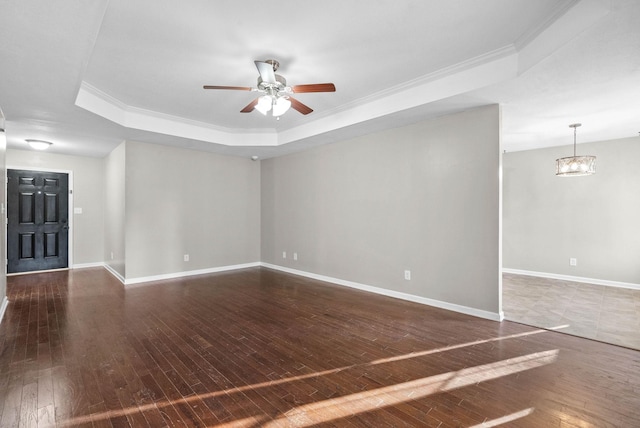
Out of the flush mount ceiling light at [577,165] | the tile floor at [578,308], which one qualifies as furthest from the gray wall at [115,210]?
the flush mount ceiling light at [577,165]

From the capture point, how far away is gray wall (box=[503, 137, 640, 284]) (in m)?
4.86

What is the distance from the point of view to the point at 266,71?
2.80 metres

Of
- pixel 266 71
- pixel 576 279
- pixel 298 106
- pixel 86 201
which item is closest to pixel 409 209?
pixel 298 106

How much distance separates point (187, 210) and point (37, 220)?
3.11 meters

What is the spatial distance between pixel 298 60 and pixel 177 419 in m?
3.12

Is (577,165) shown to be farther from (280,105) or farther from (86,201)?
(86,201)

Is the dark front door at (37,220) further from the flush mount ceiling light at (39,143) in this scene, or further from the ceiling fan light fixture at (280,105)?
the ceiling fan light fixture at (280,105)

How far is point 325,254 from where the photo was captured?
5.52 meters

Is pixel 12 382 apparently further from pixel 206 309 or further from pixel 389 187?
pixel 389 187

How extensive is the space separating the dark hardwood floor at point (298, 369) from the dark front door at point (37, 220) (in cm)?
274

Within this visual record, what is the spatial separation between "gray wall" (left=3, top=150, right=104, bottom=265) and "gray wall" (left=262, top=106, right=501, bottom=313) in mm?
4389

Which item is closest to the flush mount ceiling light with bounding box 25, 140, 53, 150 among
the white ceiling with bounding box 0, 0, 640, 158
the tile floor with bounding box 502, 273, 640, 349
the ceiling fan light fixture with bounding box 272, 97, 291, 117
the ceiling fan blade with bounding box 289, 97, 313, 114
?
the white ceiling with bounding box 0, 0, 640, 158

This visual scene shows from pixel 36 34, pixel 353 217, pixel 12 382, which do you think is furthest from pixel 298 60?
pixel 12 382

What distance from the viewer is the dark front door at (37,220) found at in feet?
18.8
